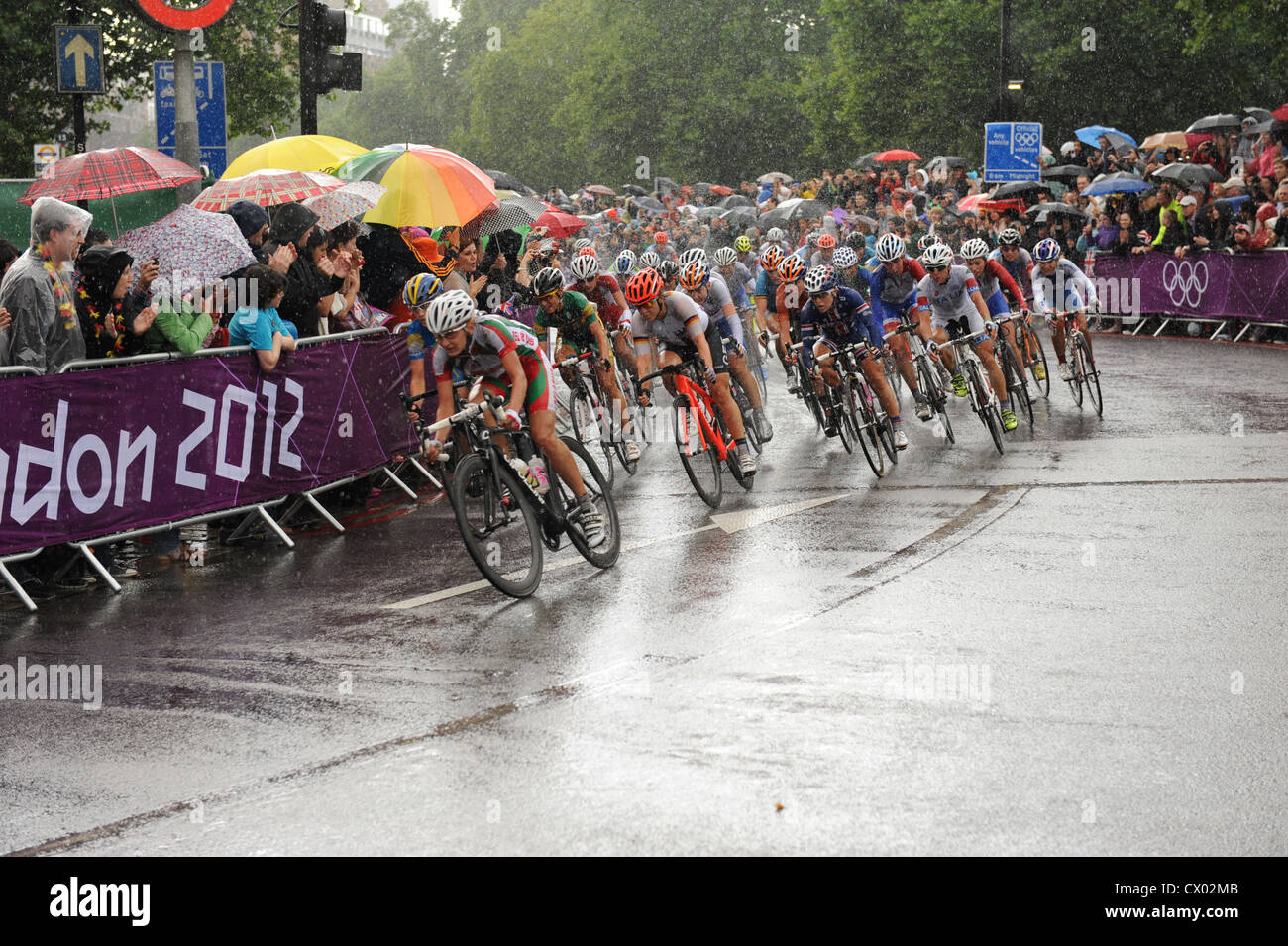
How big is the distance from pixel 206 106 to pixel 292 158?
99 centimetres

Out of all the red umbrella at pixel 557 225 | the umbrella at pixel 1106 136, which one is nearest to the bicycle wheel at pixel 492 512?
the red umbrella at pixel 557 225

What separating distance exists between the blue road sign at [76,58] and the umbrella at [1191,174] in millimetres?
17191

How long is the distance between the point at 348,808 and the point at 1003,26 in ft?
93.3

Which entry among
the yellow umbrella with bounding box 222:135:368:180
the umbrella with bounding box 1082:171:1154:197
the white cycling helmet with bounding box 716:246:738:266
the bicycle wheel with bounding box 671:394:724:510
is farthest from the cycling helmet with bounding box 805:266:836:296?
the umbrella with bounding box 1082:171:1154:197

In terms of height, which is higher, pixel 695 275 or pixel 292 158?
pixel 292 158

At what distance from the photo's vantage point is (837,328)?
14664 mm

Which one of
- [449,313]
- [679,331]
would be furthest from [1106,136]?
[449,313]

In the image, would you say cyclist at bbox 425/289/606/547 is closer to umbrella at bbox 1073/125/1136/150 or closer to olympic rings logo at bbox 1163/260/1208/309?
olympic rings logo at bbox 1163/260/1208/309

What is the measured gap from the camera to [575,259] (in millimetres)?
14906

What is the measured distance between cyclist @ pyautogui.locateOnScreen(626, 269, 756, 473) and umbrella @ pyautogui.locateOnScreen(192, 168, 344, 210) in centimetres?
314

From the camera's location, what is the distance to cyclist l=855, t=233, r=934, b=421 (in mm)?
15273

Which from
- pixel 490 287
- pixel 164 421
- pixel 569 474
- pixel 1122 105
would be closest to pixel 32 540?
pixel 164 421

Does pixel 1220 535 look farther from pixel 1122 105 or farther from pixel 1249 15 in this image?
pixel 1122 105

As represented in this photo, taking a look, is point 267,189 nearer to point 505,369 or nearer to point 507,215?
point 507,215
